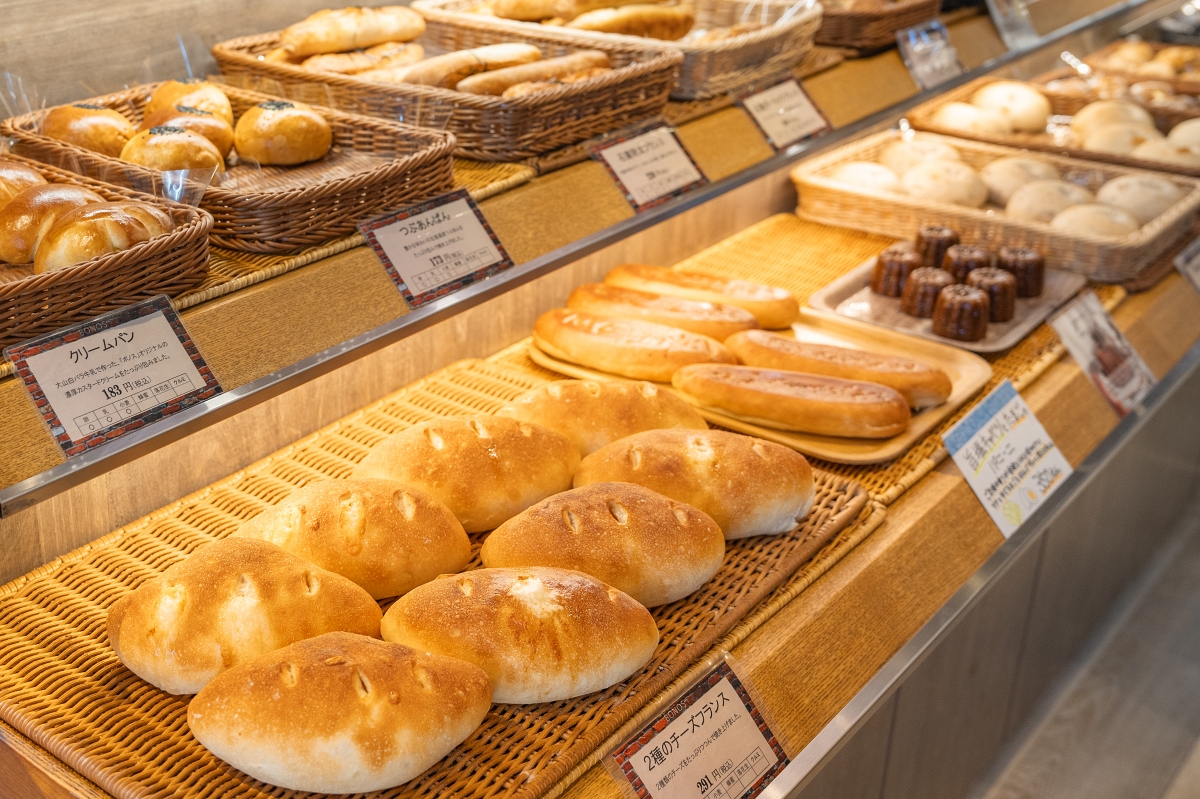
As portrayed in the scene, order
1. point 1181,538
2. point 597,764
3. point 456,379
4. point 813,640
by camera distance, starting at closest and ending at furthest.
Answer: point 597,764, point 813,640, point 456,379, point 1181,538

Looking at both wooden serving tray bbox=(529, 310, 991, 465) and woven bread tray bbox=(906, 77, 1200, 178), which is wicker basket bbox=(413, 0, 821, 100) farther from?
woven bread tray bbox=(906, 77, 1200, 178)

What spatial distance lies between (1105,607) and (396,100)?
2.21 m

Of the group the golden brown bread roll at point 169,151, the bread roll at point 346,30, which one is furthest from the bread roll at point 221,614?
the bread roll at point 346,30

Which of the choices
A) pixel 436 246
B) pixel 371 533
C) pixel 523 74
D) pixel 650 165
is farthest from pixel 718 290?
pixel 371 533

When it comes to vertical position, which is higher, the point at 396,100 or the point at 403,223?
the point at 396,100

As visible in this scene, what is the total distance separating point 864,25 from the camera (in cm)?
270

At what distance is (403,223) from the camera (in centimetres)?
157

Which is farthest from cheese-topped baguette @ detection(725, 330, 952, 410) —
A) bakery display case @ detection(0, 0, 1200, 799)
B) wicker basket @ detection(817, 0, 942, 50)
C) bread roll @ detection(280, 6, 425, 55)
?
wicker basket @ detection(817, 0, 942, 50)

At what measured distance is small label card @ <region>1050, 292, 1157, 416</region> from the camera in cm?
216

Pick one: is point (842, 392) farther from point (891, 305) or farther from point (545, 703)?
point (545, 703)

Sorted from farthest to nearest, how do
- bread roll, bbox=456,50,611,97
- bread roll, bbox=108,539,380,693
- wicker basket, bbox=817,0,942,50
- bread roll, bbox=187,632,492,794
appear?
wicker basket, bbox=817,0,942,50
bread roll, bbox=456,50,611,97
bread roll, bbox=108,539,380,693
bread roll, bbox=187,632,492,794

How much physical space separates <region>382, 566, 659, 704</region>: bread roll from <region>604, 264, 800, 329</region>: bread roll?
998 mm

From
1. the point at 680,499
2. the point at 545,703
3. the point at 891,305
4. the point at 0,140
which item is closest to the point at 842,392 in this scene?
the point at 680,499

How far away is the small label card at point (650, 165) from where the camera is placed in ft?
6.25
